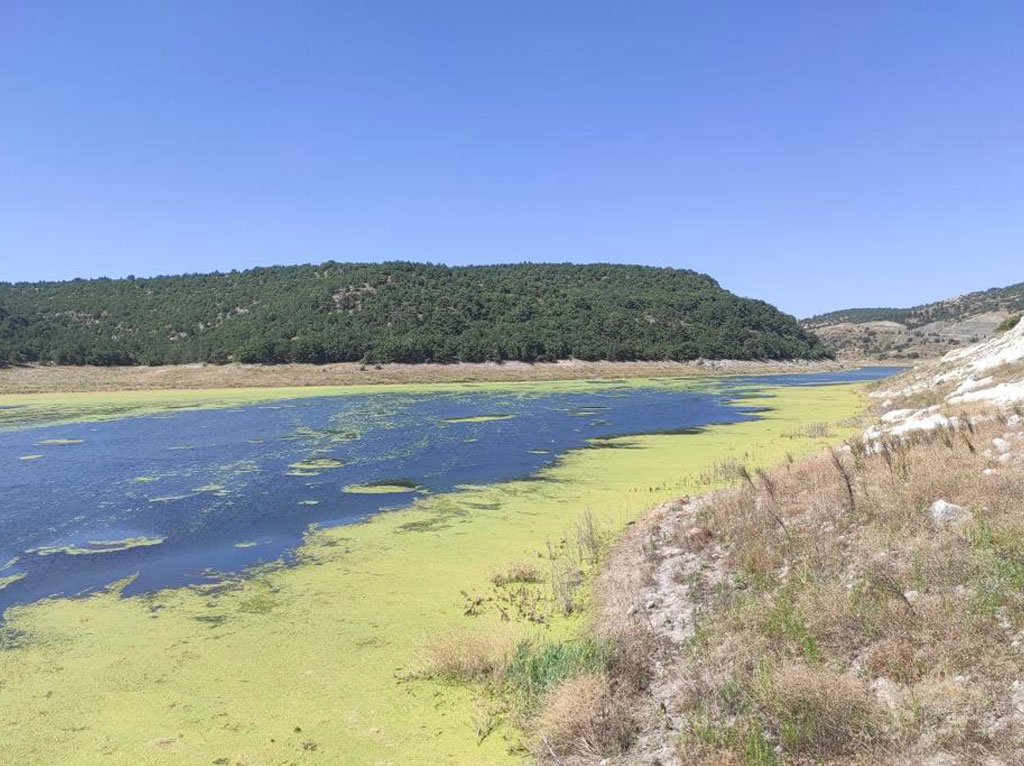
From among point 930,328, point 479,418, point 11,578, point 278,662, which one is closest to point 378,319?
point 479,418

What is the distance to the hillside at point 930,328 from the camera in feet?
412

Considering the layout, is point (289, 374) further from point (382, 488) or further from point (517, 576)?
point (517, 576)

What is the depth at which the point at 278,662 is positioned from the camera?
23.8ft

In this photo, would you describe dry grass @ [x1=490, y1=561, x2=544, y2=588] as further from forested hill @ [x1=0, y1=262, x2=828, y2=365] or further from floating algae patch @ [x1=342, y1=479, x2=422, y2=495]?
forested hill @ [x1=0, y1=262, x2=828, y2=365]

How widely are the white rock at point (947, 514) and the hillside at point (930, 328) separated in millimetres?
121726

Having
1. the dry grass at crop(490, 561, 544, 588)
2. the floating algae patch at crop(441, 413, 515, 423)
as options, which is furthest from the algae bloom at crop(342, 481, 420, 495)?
the floating algae patch at crop(441, 413, 515, 423)

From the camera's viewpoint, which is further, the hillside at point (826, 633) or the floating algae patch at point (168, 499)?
the floating algae patch at point (168, 499)

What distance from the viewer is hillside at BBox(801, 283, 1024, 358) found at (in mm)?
125500

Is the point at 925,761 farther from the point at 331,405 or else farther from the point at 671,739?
the point at 331,405

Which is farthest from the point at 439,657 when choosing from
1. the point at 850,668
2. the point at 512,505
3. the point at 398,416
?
the point at 398,416

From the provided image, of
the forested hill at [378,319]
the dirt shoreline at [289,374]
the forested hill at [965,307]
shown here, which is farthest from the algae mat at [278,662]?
the forested hill at [965,307]

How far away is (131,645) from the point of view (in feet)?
25.7

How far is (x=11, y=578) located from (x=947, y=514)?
1347 cm

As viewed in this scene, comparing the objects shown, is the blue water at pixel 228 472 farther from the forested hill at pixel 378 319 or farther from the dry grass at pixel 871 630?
the forested hill at pixel 378 319
